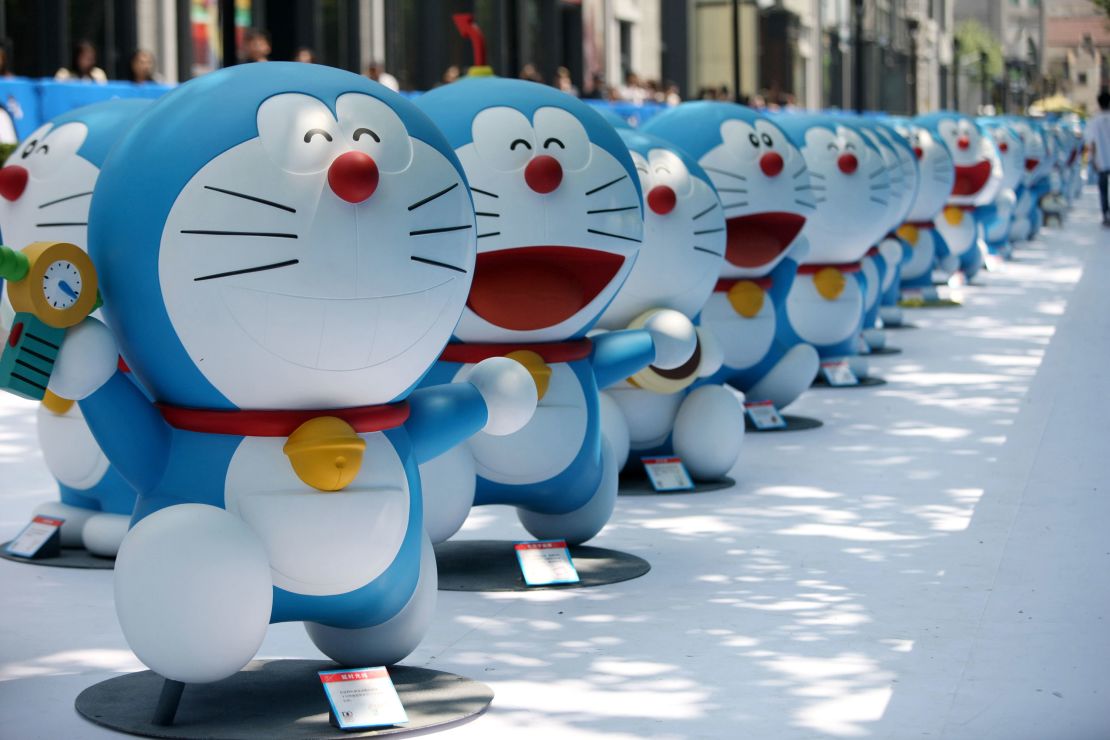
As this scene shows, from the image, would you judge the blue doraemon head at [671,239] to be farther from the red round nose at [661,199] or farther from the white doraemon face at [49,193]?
the white doraemon face at [49,193]

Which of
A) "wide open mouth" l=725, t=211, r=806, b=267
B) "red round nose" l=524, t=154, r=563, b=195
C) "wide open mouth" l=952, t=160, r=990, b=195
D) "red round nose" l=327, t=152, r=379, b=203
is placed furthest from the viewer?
"wide open mouth" l=952, t=160, r=990, b=195

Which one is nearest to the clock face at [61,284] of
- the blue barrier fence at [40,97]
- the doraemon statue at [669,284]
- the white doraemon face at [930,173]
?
the doraemon statue at [669,284]

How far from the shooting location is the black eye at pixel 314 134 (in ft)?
14.8

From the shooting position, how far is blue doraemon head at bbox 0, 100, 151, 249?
638 centimetres

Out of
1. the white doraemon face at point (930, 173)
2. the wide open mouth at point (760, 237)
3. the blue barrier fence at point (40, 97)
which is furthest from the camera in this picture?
the white doraemon face at point (930, 173)

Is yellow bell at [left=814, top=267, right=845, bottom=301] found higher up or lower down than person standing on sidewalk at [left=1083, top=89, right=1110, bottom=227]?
lower down

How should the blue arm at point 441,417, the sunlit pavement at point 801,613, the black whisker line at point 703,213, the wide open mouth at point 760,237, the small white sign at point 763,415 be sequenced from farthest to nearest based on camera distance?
the small white sign at point 763,415 → the wide open mouth at point 760,237 → the black whisker line at point 703,213 → the blue arm at point 441,417 → the sunlit pavement at point 801,613

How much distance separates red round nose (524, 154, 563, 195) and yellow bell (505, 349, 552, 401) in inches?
23.6

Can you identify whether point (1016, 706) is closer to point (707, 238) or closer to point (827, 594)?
point (827, 594)

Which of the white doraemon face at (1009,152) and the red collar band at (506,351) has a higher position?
the white doraemon face at (1009,152)

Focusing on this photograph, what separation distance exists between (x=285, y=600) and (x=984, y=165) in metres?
13.7

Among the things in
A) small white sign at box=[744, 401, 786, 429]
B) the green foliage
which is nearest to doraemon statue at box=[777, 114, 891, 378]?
small white sign at box=[744, 401, 786, 429]

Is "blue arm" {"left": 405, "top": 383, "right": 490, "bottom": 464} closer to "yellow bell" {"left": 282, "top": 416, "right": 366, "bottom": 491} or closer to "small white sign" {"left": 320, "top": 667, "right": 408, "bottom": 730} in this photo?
"yellow bell" {"left": 282, "top": 416, "right": 366, "bottom": 491}

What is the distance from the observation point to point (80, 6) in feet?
65.1
